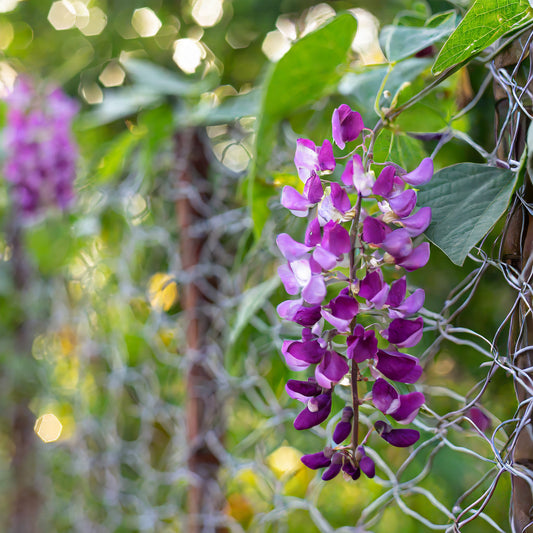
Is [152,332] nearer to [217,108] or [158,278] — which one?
[158,278]

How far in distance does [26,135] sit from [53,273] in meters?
0.30

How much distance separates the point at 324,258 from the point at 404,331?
0.17 feet

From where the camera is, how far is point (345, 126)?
0.26 metres

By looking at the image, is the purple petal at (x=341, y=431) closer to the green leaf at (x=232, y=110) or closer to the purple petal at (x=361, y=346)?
the purple petal at (x=361, y=346)

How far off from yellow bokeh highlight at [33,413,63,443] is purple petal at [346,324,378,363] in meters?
1.17

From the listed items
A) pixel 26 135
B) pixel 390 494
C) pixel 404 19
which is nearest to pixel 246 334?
pixel 390 494

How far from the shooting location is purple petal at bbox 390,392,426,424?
9.9 inches

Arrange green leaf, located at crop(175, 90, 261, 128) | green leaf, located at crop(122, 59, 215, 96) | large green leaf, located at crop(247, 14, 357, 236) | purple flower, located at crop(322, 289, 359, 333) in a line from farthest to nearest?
green leaf, located at crop(122, 59, 215, 96) → green leaf, located at crop(175, 90, 261, 128) → large green leaf, located at crop(247, 14, 357, 236) → purple flower, located at crop(322, 289, 359, 333)

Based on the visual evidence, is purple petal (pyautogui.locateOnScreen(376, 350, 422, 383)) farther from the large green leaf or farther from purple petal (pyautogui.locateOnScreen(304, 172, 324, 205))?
the large green leaf

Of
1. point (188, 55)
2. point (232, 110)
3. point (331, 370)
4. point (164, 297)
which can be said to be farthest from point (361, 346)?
point (188, 55)

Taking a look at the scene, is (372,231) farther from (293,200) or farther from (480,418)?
(480,418)

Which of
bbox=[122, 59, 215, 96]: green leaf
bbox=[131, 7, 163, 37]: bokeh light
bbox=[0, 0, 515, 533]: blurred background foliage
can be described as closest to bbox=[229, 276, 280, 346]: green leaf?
bbox=[0, 0, 515, 533]: blurred background foliage

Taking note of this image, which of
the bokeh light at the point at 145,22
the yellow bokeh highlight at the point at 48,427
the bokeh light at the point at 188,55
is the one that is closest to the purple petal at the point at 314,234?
the bokeh light at the point at 188,55

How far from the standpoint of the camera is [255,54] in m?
0.82
